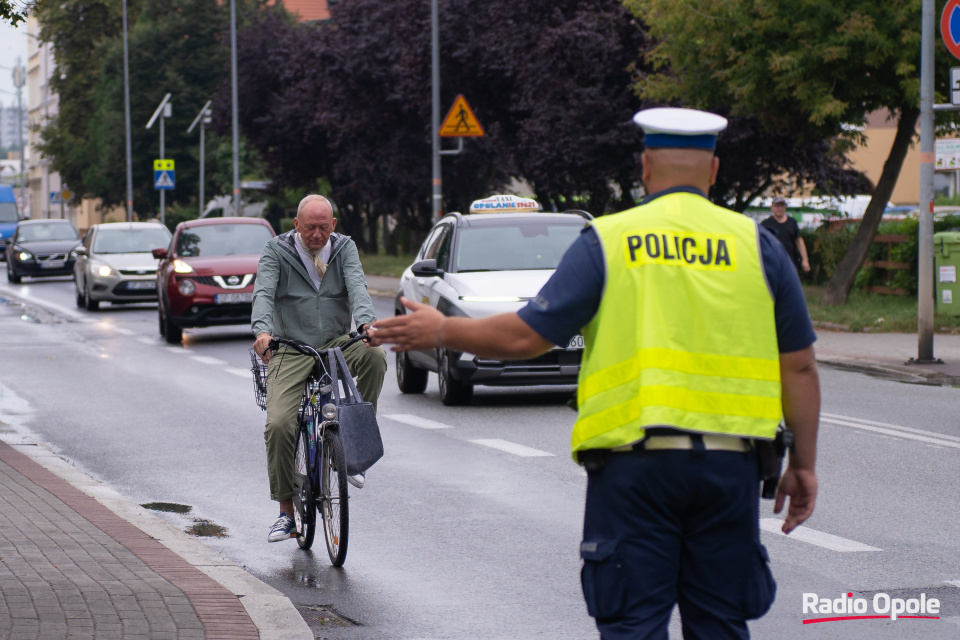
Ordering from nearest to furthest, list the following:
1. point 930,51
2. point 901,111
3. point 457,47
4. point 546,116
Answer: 1. point 930,51
2. point 901,111
3. point 546,116
4. point 457,47

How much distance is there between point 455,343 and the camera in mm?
3693

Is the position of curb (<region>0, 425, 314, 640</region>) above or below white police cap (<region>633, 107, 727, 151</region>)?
below

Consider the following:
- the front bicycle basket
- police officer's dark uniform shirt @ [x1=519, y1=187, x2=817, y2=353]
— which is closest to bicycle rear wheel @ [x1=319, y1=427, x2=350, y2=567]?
the front bicycle basket

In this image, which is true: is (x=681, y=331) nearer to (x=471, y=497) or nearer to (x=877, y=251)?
(x=471, y=497)

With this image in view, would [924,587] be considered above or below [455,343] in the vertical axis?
below

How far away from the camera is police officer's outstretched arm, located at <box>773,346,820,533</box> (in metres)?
3.73

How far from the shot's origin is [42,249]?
41531mm

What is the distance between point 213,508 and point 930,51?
11080 millimetres

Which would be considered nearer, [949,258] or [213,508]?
[213,508]

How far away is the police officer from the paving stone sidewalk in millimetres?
2391

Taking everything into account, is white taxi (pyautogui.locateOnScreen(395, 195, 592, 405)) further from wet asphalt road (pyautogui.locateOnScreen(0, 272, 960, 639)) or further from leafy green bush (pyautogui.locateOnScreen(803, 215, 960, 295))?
leafy green bush (pyautogui.locateOnScreen(803, 215, 960, 295))

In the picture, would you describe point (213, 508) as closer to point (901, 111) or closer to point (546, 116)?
point (901, 111)

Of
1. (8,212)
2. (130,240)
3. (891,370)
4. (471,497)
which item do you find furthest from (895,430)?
(8,212)

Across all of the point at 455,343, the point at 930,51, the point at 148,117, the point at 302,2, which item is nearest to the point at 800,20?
the point at 930,51
